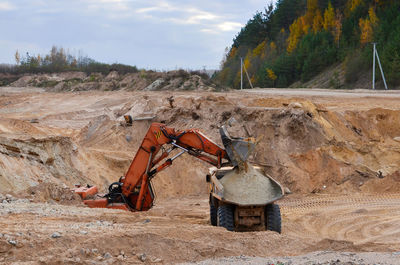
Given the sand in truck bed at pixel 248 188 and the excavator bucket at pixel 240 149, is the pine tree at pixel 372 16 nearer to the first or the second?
the excavator bucket at pixel 240 149

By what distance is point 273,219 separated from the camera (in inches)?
372

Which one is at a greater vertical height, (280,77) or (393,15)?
(393,15)

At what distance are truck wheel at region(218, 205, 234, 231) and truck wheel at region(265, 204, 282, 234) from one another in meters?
0.65

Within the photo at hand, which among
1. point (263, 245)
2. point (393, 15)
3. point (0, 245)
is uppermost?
point (393, 15)

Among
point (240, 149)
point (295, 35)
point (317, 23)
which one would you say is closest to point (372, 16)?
point (317, 23)

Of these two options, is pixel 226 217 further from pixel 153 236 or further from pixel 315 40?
pixel 315 40

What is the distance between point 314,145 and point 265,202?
302 inches

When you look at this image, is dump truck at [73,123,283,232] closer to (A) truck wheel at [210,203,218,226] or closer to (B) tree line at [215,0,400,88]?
(A) truck wheel at [210,203,218,226]

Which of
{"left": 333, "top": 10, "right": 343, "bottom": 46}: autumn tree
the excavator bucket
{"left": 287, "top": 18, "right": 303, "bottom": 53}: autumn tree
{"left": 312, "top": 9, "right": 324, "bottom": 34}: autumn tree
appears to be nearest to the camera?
the excavator bucket

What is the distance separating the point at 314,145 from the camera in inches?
647

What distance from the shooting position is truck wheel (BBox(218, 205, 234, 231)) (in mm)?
9250

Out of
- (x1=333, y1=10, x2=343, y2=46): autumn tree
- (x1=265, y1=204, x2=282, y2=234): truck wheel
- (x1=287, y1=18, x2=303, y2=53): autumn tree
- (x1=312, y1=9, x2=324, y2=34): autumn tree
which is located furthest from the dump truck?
(x1=312, y1=9, x2=324, y2=34): autumn tree

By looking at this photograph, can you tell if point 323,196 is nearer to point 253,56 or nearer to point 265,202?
point 265,202

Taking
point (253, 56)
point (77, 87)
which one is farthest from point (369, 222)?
point (253, 56)
